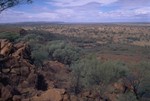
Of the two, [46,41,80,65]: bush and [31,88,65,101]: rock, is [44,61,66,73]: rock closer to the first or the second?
[46,41,80,65]: bush

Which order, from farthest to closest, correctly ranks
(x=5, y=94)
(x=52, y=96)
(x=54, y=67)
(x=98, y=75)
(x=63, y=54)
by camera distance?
1. (x=63, y=54)
2. (x=54, y=67)
3. (x=98, y=75)
4. (x=52, y=96)
5. (x=5, y=94)

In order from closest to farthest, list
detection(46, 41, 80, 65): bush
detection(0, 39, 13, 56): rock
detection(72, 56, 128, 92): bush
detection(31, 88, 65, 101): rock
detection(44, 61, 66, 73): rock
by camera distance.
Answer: detection(31, 88, 65, 101): rock → detection(0, 39, 13, 56): rock → detection(72, 56, 128, 92): bush → detection(44, 61, 66, 73): rock → detection(46, 41, 80, 65): bush

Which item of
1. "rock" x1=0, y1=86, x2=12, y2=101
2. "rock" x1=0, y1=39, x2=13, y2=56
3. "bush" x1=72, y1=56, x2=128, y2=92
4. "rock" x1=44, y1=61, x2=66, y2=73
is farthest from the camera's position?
"rock" x1=44, y1=61, x2=66, y2=73

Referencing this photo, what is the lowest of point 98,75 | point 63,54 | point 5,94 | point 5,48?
point 63,54

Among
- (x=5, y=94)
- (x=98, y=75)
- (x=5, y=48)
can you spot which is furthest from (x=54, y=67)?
(x=5, y=94)

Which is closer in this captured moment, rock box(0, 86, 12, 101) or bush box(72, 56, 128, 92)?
rock box(0, 86, 12, 101)

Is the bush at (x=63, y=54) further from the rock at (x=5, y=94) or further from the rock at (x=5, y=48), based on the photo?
the rock at (x=5, y=94)

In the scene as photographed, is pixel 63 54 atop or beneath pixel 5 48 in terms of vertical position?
beneath

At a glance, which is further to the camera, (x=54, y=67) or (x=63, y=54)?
(x=63, y=54)

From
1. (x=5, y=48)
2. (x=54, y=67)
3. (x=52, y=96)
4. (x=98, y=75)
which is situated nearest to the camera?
(x=52, y=96)

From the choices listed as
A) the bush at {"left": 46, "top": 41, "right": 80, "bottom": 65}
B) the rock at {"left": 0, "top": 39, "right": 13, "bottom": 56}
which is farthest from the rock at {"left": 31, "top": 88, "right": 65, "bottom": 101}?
the bush at {"left": 46, "top": 41, "right": 80, "bottom": 65}

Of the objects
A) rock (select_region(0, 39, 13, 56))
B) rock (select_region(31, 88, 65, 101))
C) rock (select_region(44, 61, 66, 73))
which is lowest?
rock (select_region(44, 61, 66, 73))

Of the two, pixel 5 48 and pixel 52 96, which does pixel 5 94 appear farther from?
pixel 5 48

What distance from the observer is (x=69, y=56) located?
48250 mm
